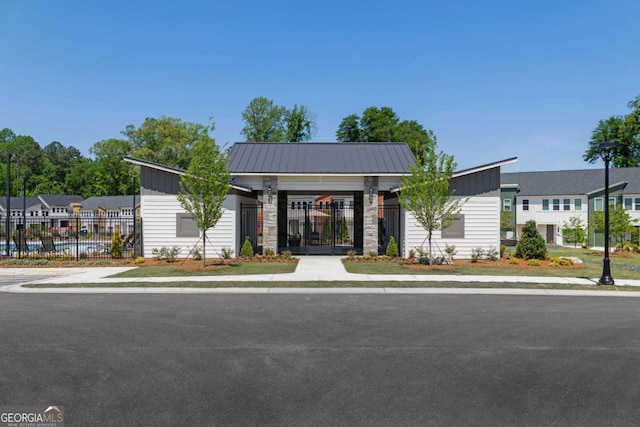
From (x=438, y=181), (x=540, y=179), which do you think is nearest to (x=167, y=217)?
(x=438, y=181)

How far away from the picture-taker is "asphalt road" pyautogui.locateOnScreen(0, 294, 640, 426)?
515 centimetres

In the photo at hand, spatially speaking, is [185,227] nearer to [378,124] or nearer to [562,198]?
[562,198]

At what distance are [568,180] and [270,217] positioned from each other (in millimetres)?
39653

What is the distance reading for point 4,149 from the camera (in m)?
116

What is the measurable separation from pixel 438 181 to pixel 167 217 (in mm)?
13964

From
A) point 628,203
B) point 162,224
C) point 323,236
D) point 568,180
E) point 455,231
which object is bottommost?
point 323,236

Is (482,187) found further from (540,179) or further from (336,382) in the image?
(540,179)

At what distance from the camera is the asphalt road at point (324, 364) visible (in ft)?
16.9

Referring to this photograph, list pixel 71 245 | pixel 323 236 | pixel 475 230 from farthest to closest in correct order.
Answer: pixel 71 245, pixel 323 236, pixel 475 230

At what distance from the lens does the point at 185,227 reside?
23.1 m

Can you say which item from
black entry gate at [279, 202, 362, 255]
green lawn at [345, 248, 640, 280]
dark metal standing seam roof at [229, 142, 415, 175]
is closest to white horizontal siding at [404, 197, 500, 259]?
green lawn at [345, 248, 640, 280]

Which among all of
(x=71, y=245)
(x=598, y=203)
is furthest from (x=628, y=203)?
(x=71, y=245)

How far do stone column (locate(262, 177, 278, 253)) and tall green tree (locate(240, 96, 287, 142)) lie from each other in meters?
41.6

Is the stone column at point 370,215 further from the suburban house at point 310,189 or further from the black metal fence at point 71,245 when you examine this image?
the black metal fence at point 71,245
